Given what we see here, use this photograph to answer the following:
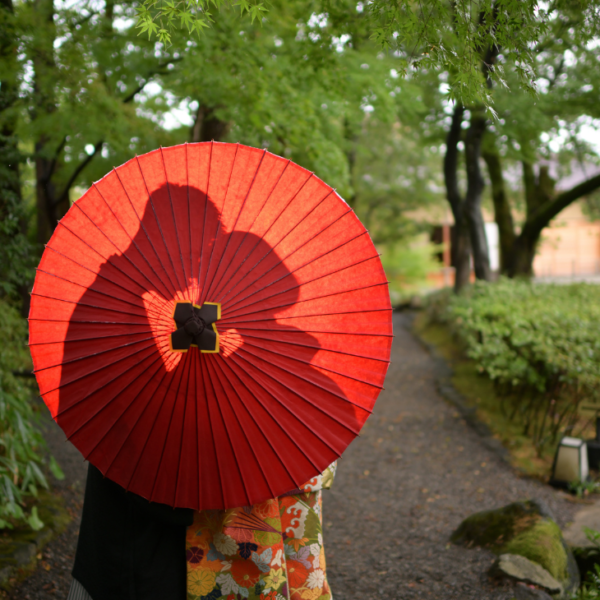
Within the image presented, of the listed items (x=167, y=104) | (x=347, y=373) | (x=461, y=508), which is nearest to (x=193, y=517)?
(x=347, y=373)

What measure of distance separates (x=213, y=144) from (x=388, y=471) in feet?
15.8

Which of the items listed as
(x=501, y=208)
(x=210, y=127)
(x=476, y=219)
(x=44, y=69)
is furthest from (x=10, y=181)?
(x=501, y=208)

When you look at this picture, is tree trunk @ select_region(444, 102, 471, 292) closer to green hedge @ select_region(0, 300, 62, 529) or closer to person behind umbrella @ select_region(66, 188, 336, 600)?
green hedge @ select_region(0, 300, 62, 529)

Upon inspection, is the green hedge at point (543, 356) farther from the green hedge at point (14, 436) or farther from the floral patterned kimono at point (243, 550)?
the green hedge at point (14, 436)

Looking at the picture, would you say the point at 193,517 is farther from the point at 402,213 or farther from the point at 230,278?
the point at 402,213

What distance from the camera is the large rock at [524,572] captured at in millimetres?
3012

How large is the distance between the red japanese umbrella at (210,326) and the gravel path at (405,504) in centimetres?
205

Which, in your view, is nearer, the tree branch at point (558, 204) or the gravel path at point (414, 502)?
the gravel path at point (414, 502)

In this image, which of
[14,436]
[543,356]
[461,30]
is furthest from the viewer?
[543,356]

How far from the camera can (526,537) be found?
335 cm

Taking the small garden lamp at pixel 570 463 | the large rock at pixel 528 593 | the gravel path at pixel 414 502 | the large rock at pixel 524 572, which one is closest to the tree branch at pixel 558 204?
the gravel path at pixel 414 502

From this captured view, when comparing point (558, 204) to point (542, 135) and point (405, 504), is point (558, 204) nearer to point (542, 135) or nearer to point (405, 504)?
point (542, 135)

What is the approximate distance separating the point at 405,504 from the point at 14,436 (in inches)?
132

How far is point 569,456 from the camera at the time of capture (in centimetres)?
495
